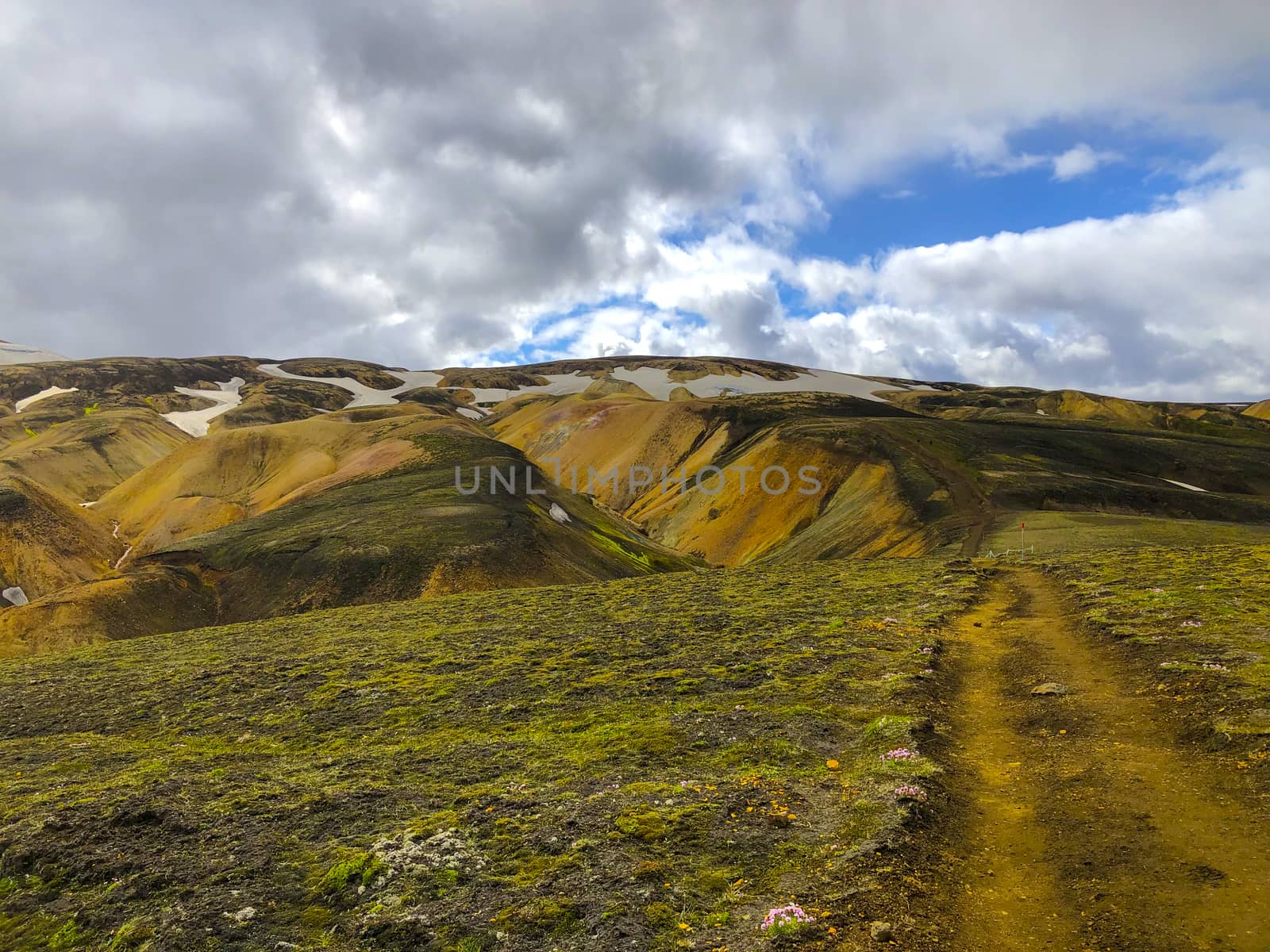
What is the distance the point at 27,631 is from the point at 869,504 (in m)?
62.5

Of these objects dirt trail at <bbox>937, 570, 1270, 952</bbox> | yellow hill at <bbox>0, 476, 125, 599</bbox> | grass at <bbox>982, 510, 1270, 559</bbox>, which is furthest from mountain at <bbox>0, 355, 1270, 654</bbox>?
dirt trail at <bbox>937, 570, 1270, 952</bbox>

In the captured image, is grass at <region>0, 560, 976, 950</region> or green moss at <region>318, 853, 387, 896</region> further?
green moss at <region>318, 853, 387, 896</region>

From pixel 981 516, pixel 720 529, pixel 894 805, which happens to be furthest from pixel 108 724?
pixel 720 529

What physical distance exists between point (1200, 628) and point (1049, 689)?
647 centimetres

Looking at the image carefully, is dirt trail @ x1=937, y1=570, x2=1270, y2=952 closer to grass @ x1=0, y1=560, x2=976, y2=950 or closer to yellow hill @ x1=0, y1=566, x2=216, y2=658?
grass @ x1=0, y1=560, x2=976, y2=950

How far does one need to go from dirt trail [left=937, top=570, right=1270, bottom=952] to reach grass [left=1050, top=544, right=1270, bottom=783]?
813 millimetres

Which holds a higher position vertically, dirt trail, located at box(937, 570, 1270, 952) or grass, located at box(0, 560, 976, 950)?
dirt trail, located at box(937, 570, 1270, 952)

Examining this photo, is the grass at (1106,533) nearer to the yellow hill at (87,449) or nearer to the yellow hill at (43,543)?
the yellow hill at (43,543)

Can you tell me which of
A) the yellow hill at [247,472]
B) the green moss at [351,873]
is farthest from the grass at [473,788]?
the yellow hill at [247,472]

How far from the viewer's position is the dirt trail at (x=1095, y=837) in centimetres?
802

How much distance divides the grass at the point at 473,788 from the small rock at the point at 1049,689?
2379 millimetres

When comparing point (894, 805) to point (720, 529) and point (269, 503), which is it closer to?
point (720, 529)

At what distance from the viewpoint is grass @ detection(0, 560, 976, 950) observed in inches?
361

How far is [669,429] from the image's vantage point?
13100 centimetres
